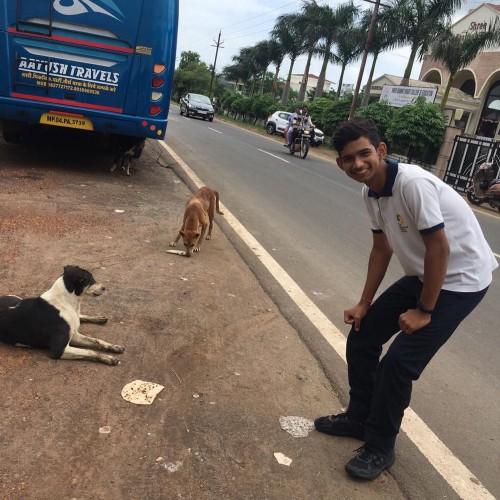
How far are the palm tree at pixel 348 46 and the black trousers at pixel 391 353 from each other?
3396 cm

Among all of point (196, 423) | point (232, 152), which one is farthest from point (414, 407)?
point (232, 152)

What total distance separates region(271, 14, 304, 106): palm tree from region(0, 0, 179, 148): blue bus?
38.3 m

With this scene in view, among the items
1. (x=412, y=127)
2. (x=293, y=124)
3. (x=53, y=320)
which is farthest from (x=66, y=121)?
(x=412, y=127)

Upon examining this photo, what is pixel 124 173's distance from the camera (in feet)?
31.3

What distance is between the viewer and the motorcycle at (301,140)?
19328 millimetres

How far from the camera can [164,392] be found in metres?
3.14

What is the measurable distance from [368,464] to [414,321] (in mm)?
785

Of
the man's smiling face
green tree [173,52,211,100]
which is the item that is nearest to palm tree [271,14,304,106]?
green tree [173,52,211,100]

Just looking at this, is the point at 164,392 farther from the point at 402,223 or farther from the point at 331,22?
the point at 331,22

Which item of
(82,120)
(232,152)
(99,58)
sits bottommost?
(232,152)

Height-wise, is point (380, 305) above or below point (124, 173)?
above

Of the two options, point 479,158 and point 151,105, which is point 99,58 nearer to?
point 151,105

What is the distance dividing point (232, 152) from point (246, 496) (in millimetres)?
14984

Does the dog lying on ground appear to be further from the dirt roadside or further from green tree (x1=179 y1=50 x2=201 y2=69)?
green tree (x1=179 y1=50 x2=201 y2=69)
